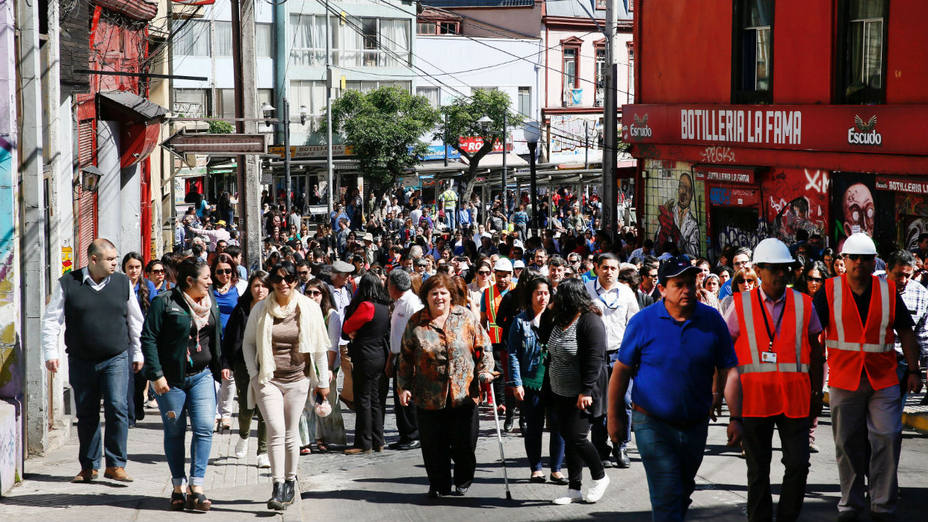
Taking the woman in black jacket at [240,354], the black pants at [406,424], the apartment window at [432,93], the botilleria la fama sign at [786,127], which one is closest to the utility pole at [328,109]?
the apartment window at [432,93]

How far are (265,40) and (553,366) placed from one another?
1792 inches

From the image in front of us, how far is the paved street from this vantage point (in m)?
7.94

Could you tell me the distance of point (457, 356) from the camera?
828 cm

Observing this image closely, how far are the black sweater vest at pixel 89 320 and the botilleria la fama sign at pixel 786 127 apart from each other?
12357 mm

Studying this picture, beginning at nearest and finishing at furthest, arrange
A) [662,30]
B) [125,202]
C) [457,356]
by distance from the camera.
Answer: [457,356] < [125,202] < [662,30]

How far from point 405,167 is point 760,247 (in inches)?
1736

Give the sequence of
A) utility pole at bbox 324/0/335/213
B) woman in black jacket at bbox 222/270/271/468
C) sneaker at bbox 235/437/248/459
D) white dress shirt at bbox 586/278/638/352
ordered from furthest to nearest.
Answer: utility pole at bbox 324/0/335/213
sneaker at bbox 235/437/248/459
white dress shirt at bbox 586/278/638/352
woman in black jacket at bbox 222/270/271/468

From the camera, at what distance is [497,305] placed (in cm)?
1202

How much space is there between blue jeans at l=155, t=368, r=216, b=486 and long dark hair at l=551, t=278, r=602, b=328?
2.54 m

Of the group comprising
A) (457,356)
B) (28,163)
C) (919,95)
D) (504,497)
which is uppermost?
(919,95)

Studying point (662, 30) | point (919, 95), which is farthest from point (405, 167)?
point (919, 95)

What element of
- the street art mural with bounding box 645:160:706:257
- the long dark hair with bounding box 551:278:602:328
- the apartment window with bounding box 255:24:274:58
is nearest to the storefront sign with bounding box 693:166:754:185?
the street art mural with bounding box 645:160:706:257

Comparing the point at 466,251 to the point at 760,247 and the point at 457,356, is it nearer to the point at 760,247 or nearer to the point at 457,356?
the point at 457,356

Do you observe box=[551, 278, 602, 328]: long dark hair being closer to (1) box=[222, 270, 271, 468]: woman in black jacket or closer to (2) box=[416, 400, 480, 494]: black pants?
(2) box=[416, 400, 480, 494]: black pants
